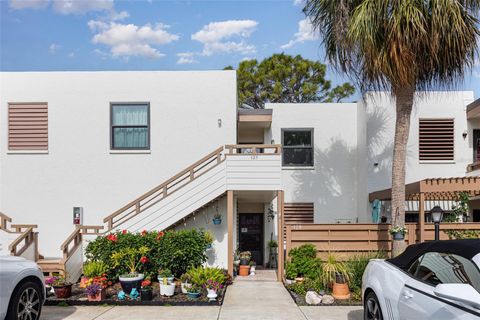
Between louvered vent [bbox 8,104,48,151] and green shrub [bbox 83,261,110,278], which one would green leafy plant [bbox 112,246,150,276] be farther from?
louvered vent [bbox 8,104,48,151]

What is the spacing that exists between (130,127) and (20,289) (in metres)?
6.99

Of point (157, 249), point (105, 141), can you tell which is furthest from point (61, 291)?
point (105, 141)

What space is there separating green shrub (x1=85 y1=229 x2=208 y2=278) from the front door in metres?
4.97

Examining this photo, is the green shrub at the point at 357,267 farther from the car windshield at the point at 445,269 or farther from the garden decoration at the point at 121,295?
the garden decoration at the point at 121,295

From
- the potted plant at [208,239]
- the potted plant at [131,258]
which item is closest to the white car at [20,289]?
the potted plant at [131,258]

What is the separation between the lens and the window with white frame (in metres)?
14.5

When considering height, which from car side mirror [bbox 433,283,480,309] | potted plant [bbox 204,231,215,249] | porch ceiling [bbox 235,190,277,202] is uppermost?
porch ceiling [bbox 235,190,277,202]

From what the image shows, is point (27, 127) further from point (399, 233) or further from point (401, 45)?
point (399, 233)

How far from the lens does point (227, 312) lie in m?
7.66

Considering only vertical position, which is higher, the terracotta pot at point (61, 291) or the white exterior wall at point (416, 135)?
the white exterior wall at point (416, 135)

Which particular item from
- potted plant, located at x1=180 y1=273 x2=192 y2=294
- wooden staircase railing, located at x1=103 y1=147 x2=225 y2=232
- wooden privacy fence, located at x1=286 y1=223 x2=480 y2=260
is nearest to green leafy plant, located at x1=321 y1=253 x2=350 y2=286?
wooden privacy fence, located at x1=286 y1=223 x2=480 y2=260

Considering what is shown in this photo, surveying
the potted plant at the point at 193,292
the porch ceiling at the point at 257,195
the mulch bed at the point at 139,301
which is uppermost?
the porch ceiling at the point at 257,195

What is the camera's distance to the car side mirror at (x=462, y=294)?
3561mm

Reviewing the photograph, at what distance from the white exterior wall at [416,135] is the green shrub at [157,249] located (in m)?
6.63
